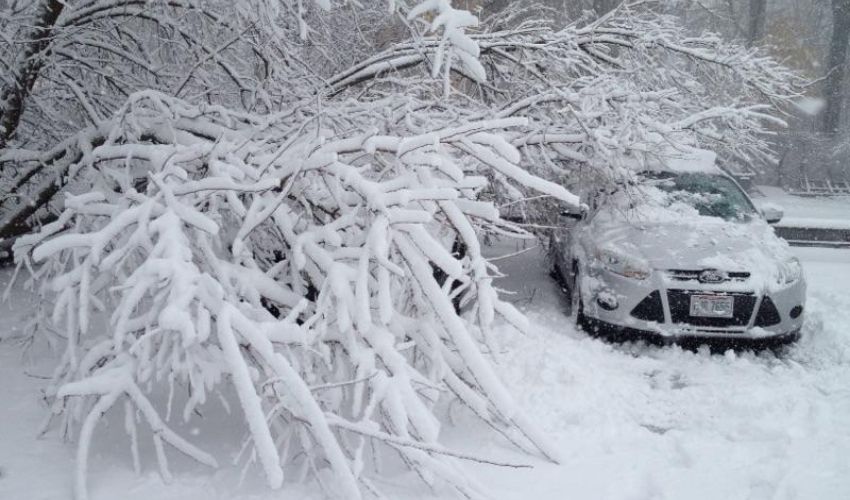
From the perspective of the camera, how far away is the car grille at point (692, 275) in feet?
18.2

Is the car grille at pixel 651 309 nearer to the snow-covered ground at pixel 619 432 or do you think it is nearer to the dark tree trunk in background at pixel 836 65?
the snow-covered ground at pixel 619 432

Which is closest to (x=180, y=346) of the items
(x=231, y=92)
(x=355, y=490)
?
(x=355, y=490)

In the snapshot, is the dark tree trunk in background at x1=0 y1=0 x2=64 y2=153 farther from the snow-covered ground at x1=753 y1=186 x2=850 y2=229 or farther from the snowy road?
the snow-covered ground at x1=753 y1=186 x2=850 y2=229

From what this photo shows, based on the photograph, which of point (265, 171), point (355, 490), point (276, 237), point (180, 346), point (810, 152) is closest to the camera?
point (355, 490)

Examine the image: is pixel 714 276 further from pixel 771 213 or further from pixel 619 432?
pixel 619 432

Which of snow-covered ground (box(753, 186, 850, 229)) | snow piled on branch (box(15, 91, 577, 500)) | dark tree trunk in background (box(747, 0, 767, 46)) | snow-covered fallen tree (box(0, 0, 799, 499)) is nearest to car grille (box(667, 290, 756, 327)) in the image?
snow-covered fallen tree (box(0, 0, 799, 499))

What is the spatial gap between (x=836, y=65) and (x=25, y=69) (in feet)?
101

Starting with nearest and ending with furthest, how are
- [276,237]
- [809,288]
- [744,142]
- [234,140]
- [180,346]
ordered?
1. [180,346]
2. [276,237]
3. [234,140]
4. [744,142]
5. [809,288]

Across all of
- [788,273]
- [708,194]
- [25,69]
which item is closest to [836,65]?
[708,194]

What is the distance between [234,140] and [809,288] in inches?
275

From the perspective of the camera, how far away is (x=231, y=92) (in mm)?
6121

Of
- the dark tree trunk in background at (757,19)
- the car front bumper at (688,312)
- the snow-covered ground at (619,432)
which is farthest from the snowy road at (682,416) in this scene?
the dark tree trunk in background at (757,19)

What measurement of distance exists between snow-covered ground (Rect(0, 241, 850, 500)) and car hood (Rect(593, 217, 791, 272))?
77 cm

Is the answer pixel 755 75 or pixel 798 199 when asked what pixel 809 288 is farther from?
pixel 798 199
